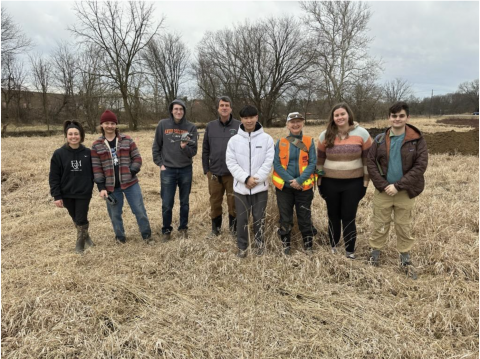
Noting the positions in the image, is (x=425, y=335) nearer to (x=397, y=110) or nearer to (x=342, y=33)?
(x=397, y=110)

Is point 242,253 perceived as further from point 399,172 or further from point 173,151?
point 399,172

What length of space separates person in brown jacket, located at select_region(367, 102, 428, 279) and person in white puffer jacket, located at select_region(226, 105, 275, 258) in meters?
1.19

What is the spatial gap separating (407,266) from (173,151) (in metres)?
3.31

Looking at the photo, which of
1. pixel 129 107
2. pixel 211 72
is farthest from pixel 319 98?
pixel 129 107

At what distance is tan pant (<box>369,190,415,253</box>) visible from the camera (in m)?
2.97

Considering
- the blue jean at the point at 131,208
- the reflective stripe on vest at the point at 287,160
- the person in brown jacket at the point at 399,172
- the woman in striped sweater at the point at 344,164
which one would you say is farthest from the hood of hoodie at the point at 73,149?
the person in brown jacket at the point at 399,172

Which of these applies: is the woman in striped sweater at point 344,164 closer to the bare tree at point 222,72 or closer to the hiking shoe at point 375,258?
the hiking shoe at point 375,258

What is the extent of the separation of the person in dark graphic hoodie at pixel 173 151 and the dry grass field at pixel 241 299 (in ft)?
2.42

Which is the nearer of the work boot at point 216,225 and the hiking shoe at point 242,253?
the hiking shoe at point 242,253

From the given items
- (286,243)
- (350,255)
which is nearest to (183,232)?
(286,243)

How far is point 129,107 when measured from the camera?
92.2 ft

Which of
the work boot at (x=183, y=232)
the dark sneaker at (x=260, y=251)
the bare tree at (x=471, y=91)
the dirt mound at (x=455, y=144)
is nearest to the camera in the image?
the dark sneaker at (x=260, y=251)

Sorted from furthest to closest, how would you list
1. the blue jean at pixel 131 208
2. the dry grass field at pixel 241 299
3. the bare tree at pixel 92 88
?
the bare tree at pixel 92 88, the blue jean at pixel 131 208, the dry grass field at pixel 241 299

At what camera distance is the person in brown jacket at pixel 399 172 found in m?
2.84
